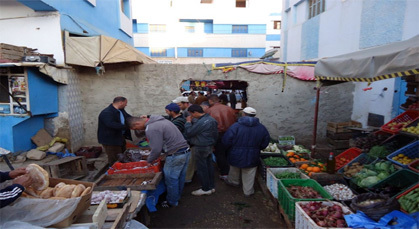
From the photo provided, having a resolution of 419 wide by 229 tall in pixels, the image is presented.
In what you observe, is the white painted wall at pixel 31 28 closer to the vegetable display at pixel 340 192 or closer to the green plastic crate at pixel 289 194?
the green plastic crate at pixel 289 194

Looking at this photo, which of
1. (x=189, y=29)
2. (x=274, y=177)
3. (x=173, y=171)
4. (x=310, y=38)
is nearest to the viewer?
(x=173, y=171)

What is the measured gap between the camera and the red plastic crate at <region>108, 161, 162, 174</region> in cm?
393

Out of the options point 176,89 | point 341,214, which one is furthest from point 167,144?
point 176,89

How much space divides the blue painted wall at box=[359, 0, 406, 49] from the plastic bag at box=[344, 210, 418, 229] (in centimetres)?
571

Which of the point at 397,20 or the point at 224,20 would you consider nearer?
the point at 397,20

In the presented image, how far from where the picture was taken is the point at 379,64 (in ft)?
11.0

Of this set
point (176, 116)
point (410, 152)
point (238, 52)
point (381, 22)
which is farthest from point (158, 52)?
point (410, 152)

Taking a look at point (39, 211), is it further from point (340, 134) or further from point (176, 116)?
point (340, 134)

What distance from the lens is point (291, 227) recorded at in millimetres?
3396

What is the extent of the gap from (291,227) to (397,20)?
21.4ft

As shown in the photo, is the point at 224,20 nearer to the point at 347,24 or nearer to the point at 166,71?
the point at 347,24

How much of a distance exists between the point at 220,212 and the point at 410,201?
2879mm

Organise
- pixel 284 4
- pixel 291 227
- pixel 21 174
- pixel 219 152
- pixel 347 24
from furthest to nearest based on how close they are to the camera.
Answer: pixel 284 4 → pixel 347 24 → pixel 219 152 → pixel 291 227 → pixel 21 174

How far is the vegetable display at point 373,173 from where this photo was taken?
3.91m
